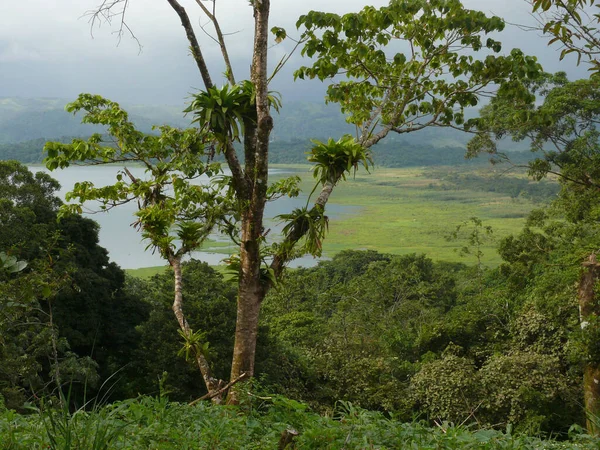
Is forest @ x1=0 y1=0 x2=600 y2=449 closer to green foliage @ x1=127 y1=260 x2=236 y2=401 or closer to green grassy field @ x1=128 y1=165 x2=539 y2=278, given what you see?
green foliage @ x1=127 y1=260 x2=236 y2=401

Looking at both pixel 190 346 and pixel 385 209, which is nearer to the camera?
pixel 190 346

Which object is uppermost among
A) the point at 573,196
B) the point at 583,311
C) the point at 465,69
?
the point at 465,69

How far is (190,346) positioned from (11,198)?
750cm

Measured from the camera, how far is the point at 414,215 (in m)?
79.9

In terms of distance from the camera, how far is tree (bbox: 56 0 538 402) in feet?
13.2

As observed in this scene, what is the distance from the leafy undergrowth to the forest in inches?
0.5

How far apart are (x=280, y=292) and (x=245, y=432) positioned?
7.99 m

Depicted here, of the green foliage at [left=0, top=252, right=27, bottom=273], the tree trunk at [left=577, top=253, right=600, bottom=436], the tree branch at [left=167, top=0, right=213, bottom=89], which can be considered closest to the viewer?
the green foliage at [left=0, top=252, right=27, bottom=273]

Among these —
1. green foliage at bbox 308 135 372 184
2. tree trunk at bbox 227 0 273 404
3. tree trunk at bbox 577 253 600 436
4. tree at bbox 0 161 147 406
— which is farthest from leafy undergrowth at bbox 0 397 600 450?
tree at bbox 0 161 147 406

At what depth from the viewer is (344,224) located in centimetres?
7531

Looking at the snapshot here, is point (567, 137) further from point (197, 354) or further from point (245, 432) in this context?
point (245, 432)

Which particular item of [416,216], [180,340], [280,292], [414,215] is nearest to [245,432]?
[280,292]

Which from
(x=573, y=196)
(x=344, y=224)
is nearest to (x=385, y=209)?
(x=344, y=224)

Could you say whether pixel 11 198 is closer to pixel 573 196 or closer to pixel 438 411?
pixel 438 411
